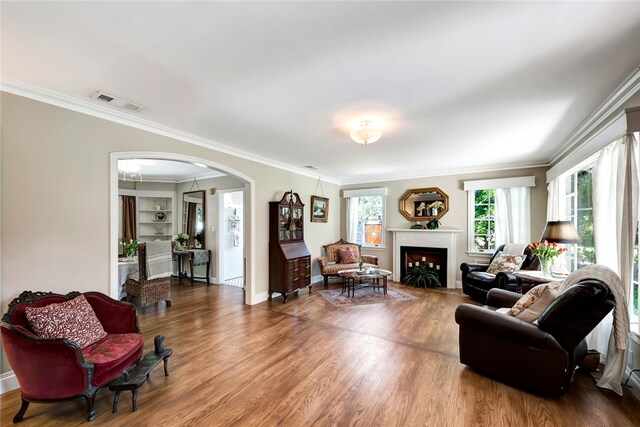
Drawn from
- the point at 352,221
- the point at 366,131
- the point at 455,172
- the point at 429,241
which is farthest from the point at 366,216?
the point at 366,131

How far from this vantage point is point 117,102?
8.34 ft

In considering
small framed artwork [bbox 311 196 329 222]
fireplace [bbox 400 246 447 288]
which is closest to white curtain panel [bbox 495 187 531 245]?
fireplace [bbox 400 246 447 288]

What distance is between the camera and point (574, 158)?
11.2ft

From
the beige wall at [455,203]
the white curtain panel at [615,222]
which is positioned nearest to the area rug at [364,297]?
the beige wall at [455,203]

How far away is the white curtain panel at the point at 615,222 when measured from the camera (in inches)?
84.1

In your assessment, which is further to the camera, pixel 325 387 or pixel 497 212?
pixel 497 212

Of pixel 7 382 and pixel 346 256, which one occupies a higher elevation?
pixel 346 256

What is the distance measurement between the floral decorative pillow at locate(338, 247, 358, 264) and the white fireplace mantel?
3.32ft

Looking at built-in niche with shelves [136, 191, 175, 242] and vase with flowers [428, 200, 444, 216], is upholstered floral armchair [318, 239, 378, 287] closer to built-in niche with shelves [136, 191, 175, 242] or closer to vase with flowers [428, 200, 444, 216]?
vase with flowers [428, 200, 444, 216]

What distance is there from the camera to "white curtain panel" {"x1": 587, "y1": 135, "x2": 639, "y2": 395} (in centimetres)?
214

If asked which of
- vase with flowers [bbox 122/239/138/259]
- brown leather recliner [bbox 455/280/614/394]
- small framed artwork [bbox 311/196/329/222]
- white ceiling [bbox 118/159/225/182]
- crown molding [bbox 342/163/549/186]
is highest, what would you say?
white ceiling [bbox 118/159/225/182]

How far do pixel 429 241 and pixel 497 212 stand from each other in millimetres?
1405

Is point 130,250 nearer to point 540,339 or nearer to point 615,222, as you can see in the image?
point 540,339

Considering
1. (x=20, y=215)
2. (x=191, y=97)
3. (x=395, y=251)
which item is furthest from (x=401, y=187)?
(x=20, y=215)
